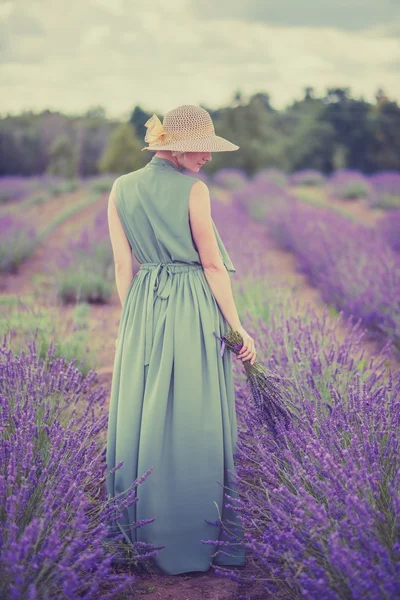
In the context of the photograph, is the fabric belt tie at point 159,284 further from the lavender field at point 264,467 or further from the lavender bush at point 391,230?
the lavender bush at point 391,230

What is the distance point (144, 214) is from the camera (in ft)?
7.39

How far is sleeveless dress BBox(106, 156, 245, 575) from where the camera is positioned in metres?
2.24

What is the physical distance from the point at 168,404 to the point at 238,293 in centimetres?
293

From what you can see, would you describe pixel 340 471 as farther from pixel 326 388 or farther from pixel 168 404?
pixel 326 388

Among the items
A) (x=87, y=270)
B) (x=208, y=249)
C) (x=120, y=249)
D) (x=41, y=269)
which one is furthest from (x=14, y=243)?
(x=208, y=249)

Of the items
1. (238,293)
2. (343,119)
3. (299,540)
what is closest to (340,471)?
(299,540)

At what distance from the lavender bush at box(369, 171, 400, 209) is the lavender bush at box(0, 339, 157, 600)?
40.1 ft

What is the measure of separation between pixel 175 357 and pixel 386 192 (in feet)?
46.6

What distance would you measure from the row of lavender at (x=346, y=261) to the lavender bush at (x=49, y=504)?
2.40 meters

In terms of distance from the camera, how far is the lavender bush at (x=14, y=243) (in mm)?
8539

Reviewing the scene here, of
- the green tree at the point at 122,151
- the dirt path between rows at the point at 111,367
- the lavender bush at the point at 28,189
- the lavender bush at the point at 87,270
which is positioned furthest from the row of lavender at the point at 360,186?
the lavender bush at the point at 87,270

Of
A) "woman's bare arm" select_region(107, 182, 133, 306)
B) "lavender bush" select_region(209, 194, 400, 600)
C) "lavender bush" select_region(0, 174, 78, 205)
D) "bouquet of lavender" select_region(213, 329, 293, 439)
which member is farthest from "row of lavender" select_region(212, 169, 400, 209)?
"woman's bare arm" select_region(107, 182, 133, 306)

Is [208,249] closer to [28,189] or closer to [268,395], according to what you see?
[268,395]

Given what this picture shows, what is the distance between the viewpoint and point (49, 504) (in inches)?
74.9
